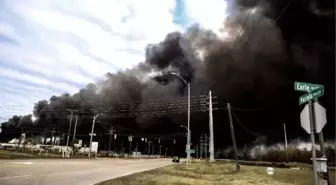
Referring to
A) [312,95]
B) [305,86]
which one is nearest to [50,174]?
[305,86]

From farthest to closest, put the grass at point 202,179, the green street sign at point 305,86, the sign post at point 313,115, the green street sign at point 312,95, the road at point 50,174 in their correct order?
the grass at point 202,179, the road at point 50,174, the green street sign at point 305,86, the green street sign at point 312,95, the sign post at point 313,115

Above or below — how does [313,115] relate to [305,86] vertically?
below

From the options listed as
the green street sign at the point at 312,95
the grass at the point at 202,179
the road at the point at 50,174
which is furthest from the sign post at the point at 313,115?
the road at the point at 50,174

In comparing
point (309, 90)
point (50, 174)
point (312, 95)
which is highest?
point (309, 90)

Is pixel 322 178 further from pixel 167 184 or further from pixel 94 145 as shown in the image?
pixel 94 145

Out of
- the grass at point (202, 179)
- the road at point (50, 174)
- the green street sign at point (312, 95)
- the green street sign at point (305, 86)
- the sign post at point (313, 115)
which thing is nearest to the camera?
the sign post at point (313, 115)

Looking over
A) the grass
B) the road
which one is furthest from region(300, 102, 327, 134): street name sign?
the road

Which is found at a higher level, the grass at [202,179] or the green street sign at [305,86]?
the green street sign at [305,86]

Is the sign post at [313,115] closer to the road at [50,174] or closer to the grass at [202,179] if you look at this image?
the grass at [202,179]

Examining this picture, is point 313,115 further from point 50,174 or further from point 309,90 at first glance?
point 50,174

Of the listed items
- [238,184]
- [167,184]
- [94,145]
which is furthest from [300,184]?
[94,145]

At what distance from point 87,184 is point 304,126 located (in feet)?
38.7

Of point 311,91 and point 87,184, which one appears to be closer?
point 311,91

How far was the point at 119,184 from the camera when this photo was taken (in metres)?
16.8
